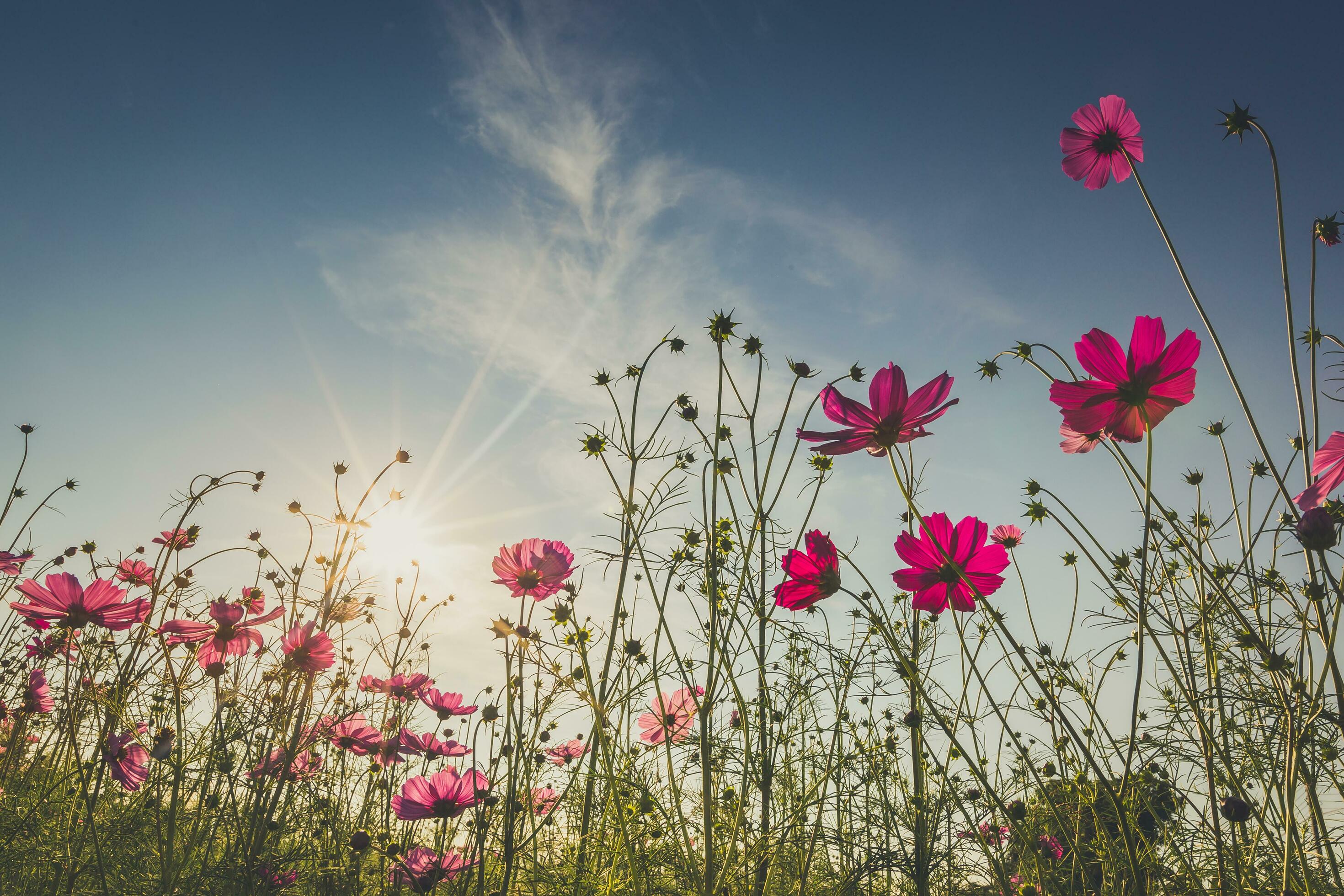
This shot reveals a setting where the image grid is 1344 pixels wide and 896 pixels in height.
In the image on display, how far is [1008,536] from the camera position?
8.59 ft

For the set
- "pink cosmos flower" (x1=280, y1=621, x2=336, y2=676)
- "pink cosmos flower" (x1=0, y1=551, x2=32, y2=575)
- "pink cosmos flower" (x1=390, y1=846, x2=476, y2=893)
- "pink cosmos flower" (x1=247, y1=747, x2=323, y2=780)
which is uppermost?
"pink cosmos flower" (x1=0, y1=551, x2=32, y2=575)

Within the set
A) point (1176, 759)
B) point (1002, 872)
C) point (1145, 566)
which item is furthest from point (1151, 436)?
point (1176, 759)

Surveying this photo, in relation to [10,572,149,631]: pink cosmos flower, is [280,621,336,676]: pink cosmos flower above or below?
below

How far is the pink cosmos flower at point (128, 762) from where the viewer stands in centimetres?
195

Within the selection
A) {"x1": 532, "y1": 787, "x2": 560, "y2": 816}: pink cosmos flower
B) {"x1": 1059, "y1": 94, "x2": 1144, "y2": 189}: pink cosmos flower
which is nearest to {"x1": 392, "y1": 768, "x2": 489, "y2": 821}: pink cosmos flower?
{"x1": 532, "y1": 787, "x2": 560, "y2": 816}: pink cosmos flower

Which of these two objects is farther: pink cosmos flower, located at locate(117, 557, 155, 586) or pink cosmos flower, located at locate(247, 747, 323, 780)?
pink cosmos flower, located at locate(117, 557, 155, 586)

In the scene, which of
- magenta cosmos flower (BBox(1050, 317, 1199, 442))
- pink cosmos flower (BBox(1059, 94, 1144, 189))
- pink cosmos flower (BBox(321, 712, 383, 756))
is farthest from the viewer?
pink cosmos flower (BBox(321, 712, 383, 756))

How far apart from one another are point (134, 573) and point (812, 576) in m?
2.43

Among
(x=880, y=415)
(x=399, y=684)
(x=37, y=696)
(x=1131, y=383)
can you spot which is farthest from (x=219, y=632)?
(x=1131, y=383)

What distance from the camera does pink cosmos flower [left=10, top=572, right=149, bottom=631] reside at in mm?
1555

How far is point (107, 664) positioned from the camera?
211cm

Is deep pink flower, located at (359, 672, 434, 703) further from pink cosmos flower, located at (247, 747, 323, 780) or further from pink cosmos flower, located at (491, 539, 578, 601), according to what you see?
pink cosmos flower, located at (491, 539, 578, 601)

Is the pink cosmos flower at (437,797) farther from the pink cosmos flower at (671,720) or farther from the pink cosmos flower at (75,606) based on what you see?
the pink cosmos flower at (75,606)

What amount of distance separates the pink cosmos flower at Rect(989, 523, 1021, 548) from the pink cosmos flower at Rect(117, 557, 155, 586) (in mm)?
3014
